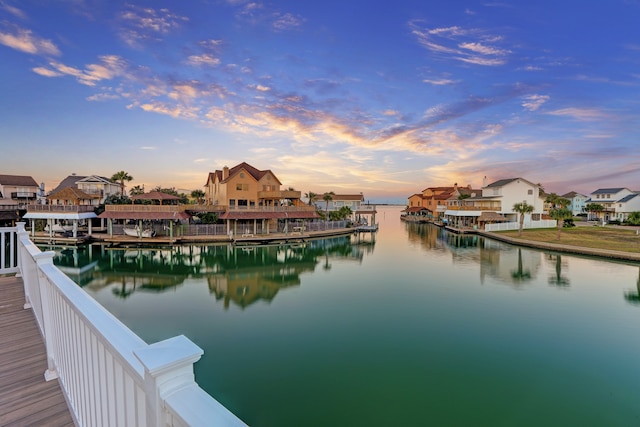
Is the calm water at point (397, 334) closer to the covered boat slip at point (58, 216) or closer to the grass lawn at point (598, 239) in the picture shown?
the grass lawn at point (598, 239)

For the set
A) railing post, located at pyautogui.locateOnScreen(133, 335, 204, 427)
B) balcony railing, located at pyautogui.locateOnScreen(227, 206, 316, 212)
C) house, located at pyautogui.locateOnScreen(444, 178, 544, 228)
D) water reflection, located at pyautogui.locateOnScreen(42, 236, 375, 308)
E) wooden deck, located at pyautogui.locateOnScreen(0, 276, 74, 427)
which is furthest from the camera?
house, located at pyautogui.locateOnScreen(444, 178, 544, 228)

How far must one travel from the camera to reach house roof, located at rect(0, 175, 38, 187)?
42.8m

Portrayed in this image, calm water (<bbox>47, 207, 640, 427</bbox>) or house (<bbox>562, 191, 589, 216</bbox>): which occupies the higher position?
house (<bbox>562, 191, 589, 216</bbox>)

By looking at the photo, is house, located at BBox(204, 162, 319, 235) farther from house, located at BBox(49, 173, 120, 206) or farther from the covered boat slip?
house, located at BBox(49, 173, 120, 206)

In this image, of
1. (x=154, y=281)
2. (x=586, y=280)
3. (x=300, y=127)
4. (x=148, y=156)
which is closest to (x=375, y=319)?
(x=154, y=281)

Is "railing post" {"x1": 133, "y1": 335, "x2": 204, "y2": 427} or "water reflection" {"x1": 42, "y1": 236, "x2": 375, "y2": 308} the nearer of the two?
"railing post" {"x1": 133, "y1": 335, "x2": 204, "y2": 427}

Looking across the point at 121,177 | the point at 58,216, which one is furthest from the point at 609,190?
the point at 58,216

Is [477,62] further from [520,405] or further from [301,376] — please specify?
[301,376]

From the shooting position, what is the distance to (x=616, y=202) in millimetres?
53688

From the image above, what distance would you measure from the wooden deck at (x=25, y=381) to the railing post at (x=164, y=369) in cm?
248

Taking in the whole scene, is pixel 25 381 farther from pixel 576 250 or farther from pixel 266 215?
pixel 576 250

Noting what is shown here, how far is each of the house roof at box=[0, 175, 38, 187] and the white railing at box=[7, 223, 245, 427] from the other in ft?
190

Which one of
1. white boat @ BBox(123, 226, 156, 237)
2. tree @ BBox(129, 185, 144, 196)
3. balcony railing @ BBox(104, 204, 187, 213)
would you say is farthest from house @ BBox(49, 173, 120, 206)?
white boat @ BBox(123, 226, 156, 237)

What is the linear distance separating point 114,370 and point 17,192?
6031cm
